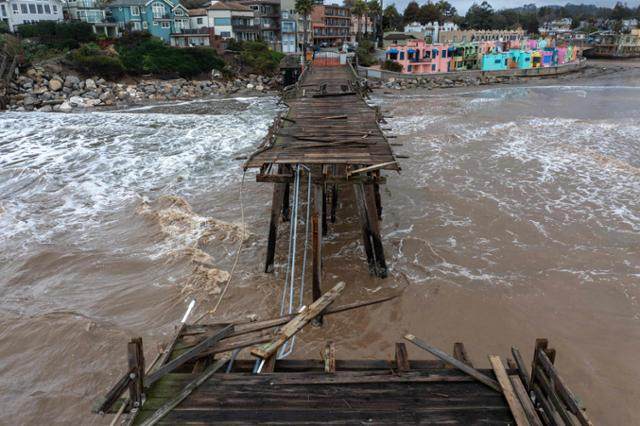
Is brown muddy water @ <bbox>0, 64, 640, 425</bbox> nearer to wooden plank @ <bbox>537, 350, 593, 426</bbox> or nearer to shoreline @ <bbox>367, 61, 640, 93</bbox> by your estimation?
wooden plank @ <bbox>537, 350, 593, 426</bbox>

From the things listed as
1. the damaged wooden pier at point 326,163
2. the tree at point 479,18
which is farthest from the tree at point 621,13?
the damaged wooden pier at point 326,163

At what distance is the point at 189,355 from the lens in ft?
16.7

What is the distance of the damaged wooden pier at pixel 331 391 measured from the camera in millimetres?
4422

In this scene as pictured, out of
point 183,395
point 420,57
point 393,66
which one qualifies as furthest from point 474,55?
point 183,395

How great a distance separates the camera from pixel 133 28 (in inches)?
2157

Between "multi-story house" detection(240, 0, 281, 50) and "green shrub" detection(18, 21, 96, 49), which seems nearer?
"green shrub" detection(18, 21, 96, 49)

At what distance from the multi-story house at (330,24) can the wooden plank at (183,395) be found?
2935 inches

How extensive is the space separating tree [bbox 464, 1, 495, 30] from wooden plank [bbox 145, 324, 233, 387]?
357 ft

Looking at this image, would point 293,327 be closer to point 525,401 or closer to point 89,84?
point 525,401

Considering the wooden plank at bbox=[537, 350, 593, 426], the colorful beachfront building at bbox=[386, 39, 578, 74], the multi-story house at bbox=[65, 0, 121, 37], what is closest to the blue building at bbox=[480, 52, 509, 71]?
the colorful beachfront building at bbox=[386, 39, 578, 74]

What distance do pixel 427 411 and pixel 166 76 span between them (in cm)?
4944

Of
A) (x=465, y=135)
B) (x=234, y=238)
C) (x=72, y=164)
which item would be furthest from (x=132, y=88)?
(x=234, y=238)

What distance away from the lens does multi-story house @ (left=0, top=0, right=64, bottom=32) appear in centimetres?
4944

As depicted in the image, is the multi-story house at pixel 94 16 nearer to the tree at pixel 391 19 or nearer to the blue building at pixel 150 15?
the blue building at pixel 150 15
